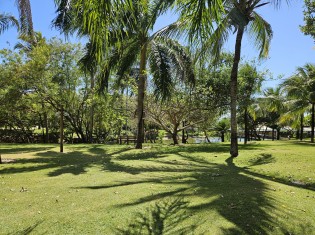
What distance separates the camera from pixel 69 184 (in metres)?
7.46

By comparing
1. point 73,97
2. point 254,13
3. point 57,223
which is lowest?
point 57,223

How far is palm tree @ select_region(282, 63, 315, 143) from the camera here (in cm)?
2244

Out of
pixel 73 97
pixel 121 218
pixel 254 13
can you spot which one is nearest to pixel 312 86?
pixel 254 13

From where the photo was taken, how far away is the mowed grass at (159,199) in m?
4.71

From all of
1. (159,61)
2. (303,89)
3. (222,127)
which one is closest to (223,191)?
(159,61)

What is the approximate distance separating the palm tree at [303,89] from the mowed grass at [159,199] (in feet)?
47.5

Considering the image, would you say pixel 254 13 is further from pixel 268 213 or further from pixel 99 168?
pixel 268 213

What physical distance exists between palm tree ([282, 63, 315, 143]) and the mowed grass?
1449cm

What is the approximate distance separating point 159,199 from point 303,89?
20.4 meters

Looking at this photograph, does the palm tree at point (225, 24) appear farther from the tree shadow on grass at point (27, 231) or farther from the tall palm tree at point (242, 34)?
the tree shadow on grass at point (27, 231)

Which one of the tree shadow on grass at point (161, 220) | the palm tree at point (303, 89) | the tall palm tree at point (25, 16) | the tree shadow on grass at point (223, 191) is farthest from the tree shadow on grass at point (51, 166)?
the palm tree at point (303, 89)

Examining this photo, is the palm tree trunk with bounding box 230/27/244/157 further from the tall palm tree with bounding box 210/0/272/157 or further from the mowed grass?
the mowed grass

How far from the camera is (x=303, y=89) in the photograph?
23.1 metres

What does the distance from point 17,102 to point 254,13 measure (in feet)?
33.2
